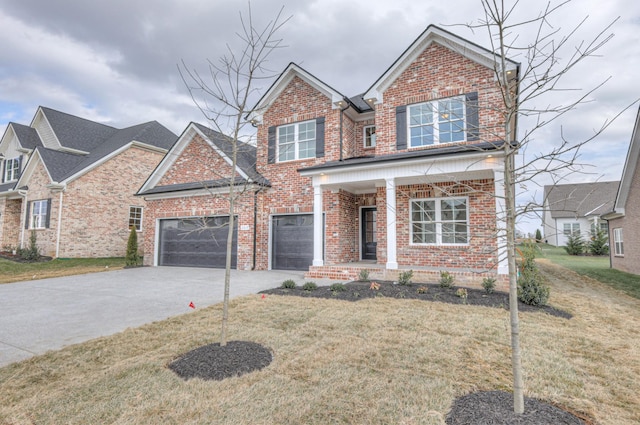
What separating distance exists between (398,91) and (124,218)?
52.5 feet

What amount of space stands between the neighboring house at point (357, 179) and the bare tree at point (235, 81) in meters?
3.60

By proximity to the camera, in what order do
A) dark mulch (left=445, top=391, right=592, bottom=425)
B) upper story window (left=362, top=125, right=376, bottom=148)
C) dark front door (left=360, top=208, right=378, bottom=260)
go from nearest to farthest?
dark mulch (left=445, top=391, right=592, bottom=425)
dark front door (left=360, top=208, right=378, bottom=260)
upper story window (left=362, top=125, right=376, bottom=148)

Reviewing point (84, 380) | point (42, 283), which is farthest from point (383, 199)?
point (42, 283)

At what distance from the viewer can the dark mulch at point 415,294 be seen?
21.0 feet

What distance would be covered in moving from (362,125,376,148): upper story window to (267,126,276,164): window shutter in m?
3.65

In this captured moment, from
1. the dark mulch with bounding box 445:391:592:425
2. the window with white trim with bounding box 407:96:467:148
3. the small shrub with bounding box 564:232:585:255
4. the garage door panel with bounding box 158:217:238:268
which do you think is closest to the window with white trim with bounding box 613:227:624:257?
the small shrub with bounding box 564:232:585:255

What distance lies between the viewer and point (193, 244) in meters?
14.0

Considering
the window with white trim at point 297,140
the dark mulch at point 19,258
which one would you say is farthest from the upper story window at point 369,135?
the dark mulch at point 19,258

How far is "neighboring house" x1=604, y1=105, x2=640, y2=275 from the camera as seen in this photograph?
12.2 m

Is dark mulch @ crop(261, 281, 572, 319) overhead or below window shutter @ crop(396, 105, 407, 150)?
below

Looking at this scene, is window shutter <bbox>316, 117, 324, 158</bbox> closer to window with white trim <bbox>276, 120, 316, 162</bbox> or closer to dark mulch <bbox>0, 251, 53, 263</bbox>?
window with white trim <bbox>276, 120, 316, 162</bbox>

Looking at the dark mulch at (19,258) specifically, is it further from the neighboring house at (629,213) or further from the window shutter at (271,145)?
the neighboring house at (629,213)

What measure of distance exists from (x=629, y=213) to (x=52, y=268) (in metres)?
23.9

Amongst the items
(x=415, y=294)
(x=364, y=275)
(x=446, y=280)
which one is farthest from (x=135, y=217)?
Answer: (x=446, y=280)
